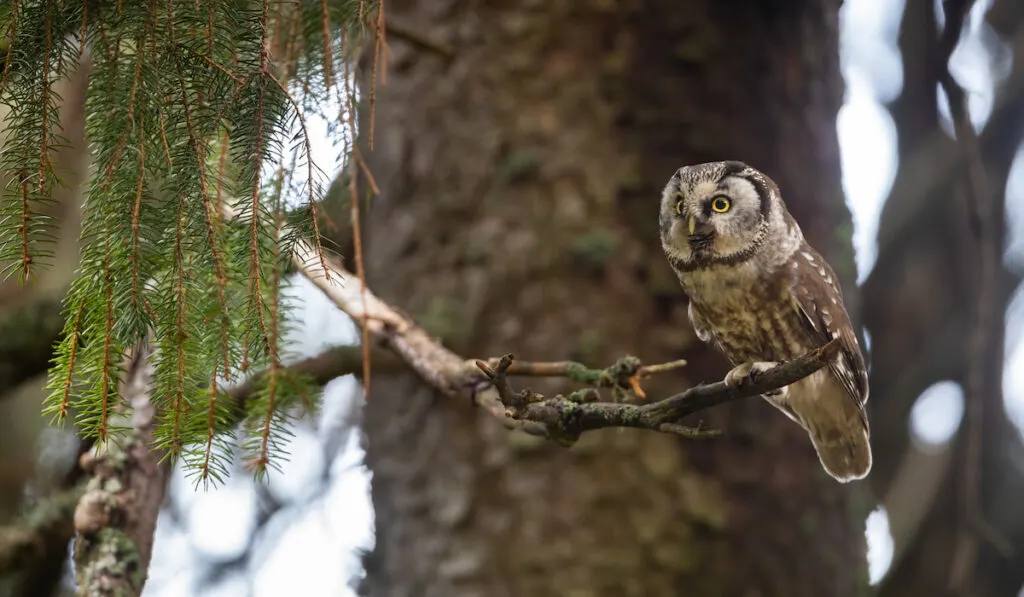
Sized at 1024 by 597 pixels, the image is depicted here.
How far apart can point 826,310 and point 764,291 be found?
0.30 feet

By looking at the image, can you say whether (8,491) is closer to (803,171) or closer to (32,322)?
(32,322)

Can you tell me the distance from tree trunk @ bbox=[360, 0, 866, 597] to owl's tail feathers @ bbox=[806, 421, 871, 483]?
3.03 ft

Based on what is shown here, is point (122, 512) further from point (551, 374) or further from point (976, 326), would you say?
point (976, 326)

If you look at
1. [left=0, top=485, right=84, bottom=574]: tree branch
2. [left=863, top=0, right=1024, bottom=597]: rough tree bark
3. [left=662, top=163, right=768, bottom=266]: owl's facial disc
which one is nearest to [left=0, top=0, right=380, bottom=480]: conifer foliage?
[left=662, top=163, right=768, bottom=266]: owl's facial disc

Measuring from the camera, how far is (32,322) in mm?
2564

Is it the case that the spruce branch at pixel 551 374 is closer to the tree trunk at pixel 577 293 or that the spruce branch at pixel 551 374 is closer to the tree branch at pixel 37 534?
the tree trunk at pixel 577 293

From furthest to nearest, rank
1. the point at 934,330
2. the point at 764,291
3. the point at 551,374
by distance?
the point at 934,330, the point at 551,374, the point at 764,291

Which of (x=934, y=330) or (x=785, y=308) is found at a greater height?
(x=934, y=330)

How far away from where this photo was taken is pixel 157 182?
1250 millimetres

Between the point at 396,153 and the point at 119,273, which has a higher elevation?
the point at 396,153

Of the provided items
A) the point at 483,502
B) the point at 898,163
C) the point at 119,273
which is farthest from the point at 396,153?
the point at 119,273

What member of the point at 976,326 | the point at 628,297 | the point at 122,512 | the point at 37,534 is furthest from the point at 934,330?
the point at 37,534

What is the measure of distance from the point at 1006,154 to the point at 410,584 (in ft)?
6.53

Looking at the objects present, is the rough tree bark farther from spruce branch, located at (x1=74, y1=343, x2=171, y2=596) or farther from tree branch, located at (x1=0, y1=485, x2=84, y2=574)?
tree branch, located at (x1=0, y1=485, x2=84, y2=574)
